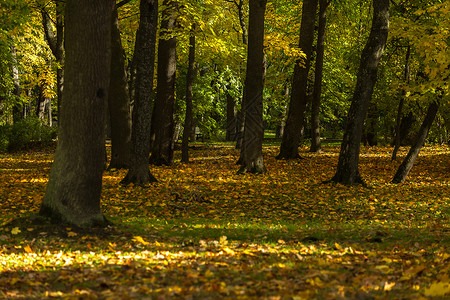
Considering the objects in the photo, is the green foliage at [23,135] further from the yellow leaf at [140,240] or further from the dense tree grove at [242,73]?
the yellow leaf at [140,240]

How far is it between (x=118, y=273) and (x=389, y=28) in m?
13.1

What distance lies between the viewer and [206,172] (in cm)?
1830

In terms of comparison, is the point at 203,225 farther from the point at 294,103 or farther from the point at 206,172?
the point at 294,103

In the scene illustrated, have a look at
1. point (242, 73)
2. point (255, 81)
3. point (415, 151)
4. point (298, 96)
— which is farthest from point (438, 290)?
point (242, 73)

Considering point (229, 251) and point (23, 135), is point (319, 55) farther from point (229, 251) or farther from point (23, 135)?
point (23, 135)

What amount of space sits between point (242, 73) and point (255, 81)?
553 inches

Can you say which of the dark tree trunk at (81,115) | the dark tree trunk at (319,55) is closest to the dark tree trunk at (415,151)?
the dark tree trunk at (319,55)

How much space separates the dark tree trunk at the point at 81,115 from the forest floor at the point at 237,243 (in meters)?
0.49

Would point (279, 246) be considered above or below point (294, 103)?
below

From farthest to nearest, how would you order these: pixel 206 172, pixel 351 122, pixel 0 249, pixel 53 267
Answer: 1. pixel 206 172
2. pixel 351 122
3. pixel 0 249
4. pixel 53 267

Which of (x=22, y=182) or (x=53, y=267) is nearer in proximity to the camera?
(x=53, y=267)

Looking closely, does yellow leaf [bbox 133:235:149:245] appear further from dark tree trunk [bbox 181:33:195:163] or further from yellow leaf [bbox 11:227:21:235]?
dark tree trunk [bbox 181:33:195:163]

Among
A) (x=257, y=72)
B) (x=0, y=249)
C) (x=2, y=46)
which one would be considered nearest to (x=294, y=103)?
(x=257, y=72)

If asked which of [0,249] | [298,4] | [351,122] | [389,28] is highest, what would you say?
[298,4]
